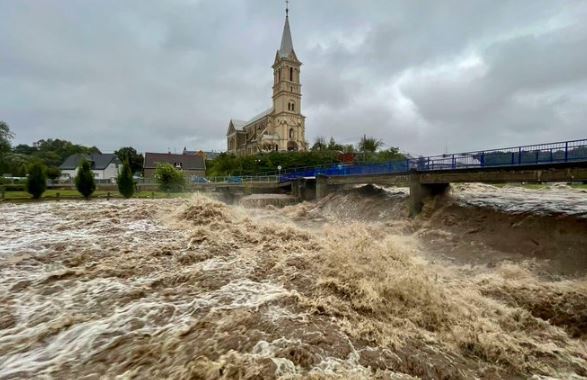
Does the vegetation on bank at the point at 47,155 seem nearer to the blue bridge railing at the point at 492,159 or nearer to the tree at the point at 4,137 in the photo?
the tree at the point at 4,137

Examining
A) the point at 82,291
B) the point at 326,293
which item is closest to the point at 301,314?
the point at 326,293

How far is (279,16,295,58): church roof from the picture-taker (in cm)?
9055

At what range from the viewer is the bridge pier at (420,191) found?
21469mm

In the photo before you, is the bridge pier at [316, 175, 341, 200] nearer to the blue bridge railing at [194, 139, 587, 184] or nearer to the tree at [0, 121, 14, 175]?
the blue bridge railing at [194, 139, 587, 184]

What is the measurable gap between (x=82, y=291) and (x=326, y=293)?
569cm

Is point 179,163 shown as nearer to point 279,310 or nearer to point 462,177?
point 462,177

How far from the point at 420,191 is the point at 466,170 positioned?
12.6ft

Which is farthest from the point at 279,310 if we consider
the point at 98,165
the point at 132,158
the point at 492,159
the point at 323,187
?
the point at 132,158

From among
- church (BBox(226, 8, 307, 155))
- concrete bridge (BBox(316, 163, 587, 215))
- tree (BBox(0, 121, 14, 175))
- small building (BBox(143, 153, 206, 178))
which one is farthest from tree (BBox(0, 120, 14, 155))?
concrete bridge (BBox(316, 163, 587, 215))

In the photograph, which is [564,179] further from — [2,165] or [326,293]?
[2,165]

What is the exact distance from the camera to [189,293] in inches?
260

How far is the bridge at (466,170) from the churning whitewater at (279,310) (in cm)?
380

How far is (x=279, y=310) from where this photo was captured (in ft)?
19.3

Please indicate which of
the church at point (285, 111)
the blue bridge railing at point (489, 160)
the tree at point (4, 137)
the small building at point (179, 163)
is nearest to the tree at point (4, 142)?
the tree at point (4, 137)
